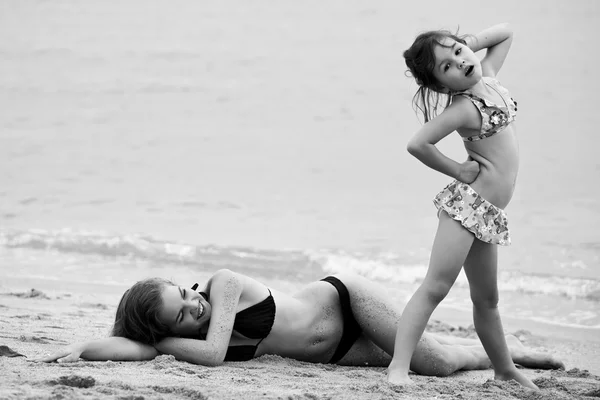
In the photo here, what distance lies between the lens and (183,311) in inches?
141

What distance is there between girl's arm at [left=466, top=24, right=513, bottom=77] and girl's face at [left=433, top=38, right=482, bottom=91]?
1.10 ft

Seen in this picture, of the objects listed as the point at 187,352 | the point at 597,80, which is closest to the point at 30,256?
the point at 187,352

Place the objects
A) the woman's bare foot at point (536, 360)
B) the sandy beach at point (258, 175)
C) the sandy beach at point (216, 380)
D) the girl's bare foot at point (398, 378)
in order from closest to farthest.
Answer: the sandy beach at point (216, 380), the girl's bare foot at point (398, 378), the sandy beach at point (258, 175), the woman's bare foot at point (536, 360)

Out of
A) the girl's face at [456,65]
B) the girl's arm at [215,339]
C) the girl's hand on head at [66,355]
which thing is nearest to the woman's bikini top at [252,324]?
the girl's arm at [215,339]

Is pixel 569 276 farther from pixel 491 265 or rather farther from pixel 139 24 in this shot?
pixel 139 24

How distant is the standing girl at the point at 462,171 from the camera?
339cm

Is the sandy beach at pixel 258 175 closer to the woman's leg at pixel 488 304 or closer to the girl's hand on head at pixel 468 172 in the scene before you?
the woman's leg at pixel 488 304

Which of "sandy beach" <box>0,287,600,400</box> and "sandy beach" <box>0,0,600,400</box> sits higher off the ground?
"sandy beach" <box>0,0,600,400</box>

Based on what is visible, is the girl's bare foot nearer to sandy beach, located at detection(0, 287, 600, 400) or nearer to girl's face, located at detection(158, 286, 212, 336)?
sandy beach, located at detection(0, 287, 600, 400)

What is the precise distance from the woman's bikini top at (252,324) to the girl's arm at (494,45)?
158 centimetres

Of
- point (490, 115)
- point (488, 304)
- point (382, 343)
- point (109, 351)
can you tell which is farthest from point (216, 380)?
point (490, 115)

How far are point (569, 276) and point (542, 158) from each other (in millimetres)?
5433

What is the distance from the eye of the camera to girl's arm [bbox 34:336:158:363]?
3486mm

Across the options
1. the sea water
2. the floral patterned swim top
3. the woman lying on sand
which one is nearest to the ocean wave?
the sea water
